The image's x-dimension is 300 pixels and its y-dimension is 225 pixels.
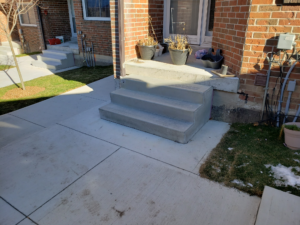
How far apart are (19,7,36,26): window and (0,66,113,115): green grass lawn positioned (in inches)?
180

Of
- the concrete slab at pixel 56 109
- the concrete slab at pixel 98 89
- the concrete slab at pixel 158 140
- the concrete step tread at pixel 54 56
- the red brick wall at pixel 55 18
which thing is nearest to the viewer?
the concrete slab at pixel 158 140

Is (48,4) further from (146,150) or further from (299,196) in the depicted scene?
(299,196)

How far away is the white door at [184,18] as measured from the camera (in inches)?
212

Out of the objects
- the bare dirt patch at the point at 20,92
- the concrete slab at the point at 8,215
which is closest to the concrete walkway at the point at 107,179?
the concrete slab at the point at 8,215

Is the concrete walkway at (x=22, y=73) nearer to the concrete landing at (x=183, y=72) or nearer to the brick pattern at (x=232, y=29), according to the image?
the concrete landing at (x=183, y=72)

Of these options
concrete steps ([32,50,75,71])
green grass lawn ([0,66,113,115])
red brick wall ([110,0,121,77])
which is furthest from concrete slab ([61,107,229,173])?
concrete steps ([32,50,75,71])

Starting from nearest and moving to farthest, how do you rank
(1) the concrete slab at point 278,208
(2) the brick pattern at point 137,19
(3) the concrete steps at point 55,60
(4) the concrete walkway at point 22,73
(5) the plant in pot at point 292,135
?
(1) the concrete slab at point 278,208
(5) the plant in pot at point 292,135
(2) the brick pattern at point 137,19
(4) the concrete walkway at point 22,73
(3) the concrete steps at point 55,60

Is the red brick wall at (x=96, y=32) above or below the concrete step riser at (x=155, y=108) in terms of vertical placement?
above

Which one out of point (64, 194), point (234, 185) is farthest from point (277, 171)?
point (64, 194)

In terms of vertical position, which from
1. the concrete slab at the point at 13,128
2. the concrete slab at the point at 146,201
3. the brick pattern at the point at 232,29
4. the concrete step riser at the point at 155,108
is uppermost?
the brick pattern at the point at 232,29

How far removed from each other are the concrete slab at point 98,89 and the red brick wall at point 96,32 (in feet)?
6.48

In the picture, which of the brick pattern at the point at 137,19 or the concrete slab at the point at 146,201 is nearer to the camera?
the concrete slab at the point at 146,201

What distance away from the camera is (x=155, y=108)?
3.79 m

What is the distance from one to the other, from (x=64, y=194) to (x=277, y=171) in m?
2.52
